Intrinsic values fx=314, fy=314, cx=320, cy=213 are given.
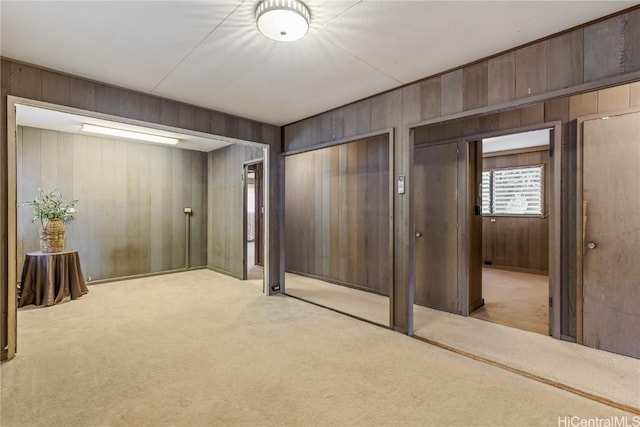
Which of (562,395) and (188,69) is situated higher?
(188,69)

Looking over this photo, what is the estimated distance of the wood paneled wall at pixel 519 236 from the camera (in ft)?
20.2

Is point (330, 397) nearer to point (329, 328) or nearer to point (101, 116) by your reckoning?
point (329, 328)

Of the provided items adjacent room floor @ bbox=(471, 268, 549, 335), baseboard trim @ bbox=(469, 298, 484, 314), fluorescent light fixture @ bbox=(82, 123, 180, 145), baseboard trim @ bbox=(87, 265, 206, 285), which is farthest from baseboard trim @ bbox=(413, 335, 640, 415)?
fluorescent light fixture @ bbox=(82, 123, 180, 145)

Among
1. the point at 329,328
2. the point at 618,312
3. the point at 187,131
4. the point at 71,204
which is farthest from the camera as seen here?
the point at 71,204

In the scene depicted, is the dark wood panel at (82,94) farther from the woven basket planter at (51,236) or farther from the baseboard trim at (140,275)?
the baseboard trim at (140,275)

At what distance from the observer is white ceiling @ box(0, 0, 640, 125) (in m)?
1.92

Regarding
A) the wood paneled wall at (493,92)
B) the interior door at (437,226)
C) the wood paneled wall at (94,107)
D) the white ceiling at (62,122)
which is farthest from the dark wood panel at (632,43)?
the white ceiling at (62,122)

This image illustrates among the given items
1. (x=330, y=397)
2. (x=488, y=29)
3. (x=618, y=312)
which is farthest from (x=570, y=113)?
(x=330, y=397)

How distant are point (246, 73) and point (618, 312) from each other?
3.81m

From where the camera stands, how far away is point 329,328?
10.5ft

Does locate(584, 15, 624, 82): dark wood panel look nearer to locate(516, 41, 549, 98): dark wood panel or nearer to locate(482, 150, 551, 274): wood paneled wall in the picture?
locate(516, 41, 549, 98): dark wood panel

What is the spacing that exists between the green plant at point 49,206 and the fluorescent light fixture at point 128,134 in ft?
3.64

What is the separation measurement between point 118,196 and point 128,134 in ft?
3.73

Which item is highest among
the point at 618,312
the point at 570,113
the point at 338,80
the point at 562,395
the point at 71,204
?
the point at 338,80
